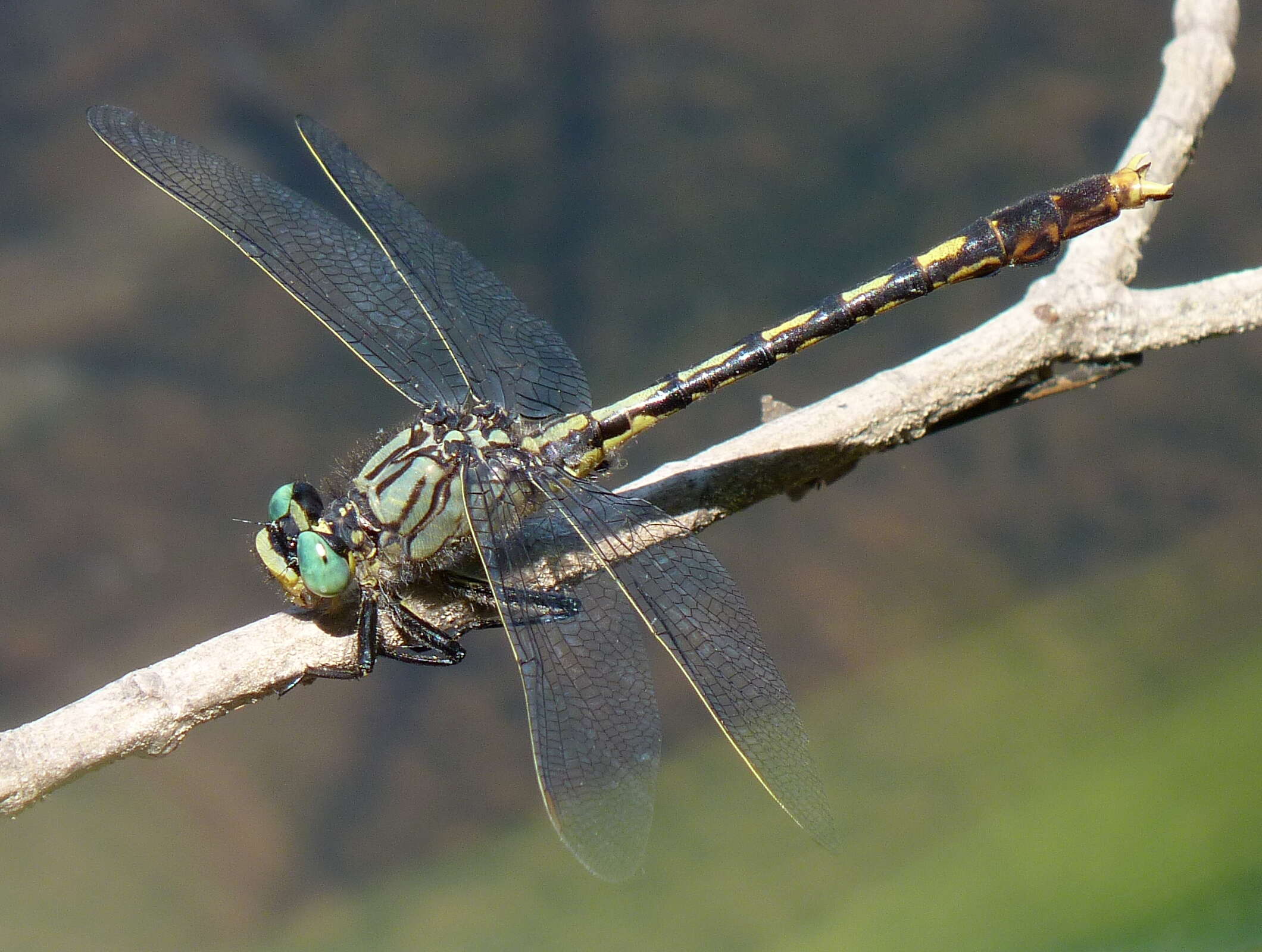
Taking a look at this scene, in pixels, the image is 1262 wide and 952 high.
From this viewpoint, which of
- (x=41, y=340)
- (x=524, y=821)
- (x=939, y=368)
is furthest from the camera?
(x=41, y=340)

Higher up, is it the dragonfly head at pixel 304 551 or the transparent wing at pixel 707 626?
the dragonfly head at pixel 304 551

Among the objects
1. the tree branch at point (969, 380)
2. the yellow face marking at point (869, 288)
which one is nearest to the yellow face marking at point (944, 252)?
the yellow face marking at point (869, 288)

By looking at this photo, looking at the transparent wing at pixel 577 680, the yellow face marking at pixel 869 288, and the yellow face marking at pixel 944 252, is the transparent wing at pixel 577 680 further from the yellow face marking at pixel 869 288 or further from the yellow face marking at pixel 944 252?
the yellow face marking at pixel 944 252

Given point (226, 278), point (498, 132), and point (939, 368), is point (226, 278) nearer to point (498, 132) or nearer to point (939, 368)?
point (498, 132)

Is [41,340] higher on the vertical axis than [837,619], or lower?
higher

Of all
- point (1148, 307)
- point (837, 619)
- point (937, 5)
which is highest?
point (937, 5)

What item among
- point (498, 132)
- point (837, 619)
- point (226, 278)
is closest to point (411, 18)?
point (498, 132)

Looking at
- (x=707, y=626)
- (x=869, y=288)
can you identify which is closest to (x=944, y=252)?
(x=869, y=288)
